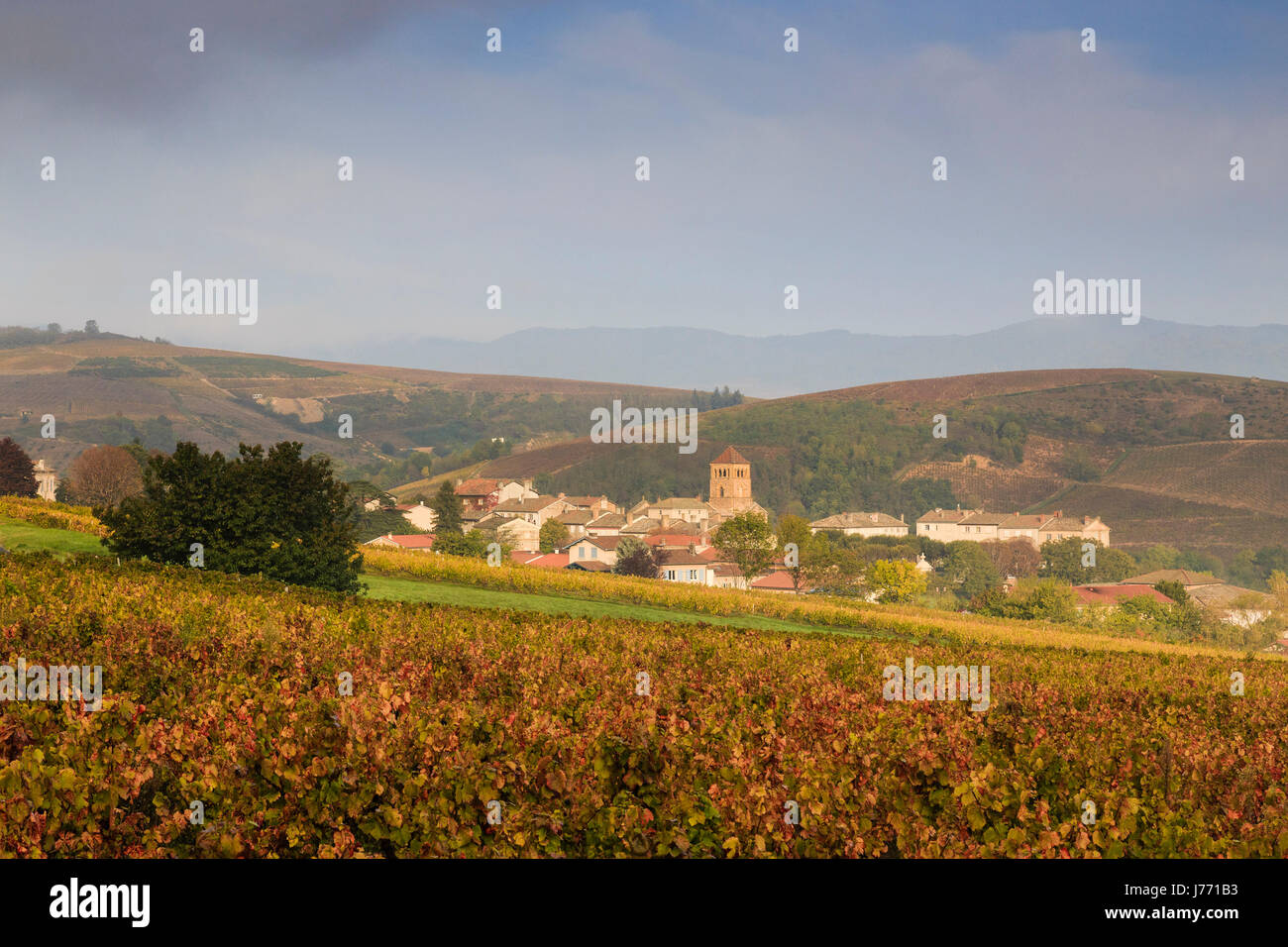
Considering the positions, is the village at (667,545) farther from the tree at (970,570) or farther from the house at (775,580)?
the tree at (970,570)

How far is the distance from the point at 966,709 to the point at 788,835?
13.2 feet

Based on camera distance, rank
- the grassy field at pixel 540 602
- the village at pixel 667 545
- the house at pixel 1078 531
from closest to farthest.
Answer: the grassy field at pixel 540 602 → the village at pixel 667 545 → the house at pixel 1078 531

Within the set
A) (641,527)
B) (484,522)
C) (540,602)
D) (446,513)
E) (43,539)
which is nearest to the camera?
(43,539)

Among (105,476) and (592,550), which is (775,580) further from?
(105,476)

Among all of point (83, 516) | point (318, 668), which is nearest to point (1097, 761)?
point (318, 668)

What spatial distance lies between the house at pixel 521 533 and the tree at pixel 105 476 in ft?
223

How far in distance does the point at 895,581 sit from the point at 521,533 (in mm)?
65854

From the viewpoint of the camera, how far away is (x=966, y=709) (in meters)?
9.08

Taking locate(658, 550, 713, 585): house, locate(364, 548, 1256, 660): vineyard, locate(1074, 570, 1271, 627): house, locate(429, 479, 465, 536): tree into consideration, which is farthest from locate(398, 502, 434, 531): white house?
locate(364, 548, 1256, 660): vineyard

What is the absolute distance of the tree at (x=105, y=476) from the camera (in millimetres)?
79062

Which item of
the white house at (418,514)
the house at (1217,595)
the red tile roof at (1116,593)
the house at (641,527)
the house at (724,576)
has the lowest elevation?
the house at (1217,595)

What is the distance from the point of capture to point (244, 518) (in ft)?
81.2

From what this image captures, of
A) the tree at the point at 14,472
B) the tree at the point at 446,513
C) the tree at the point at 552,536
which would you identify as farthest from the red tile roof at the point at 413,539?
the tree at the point at 14,472

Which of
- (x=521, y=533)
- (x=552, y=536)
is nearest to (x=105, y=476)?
(x=552, y=536)
